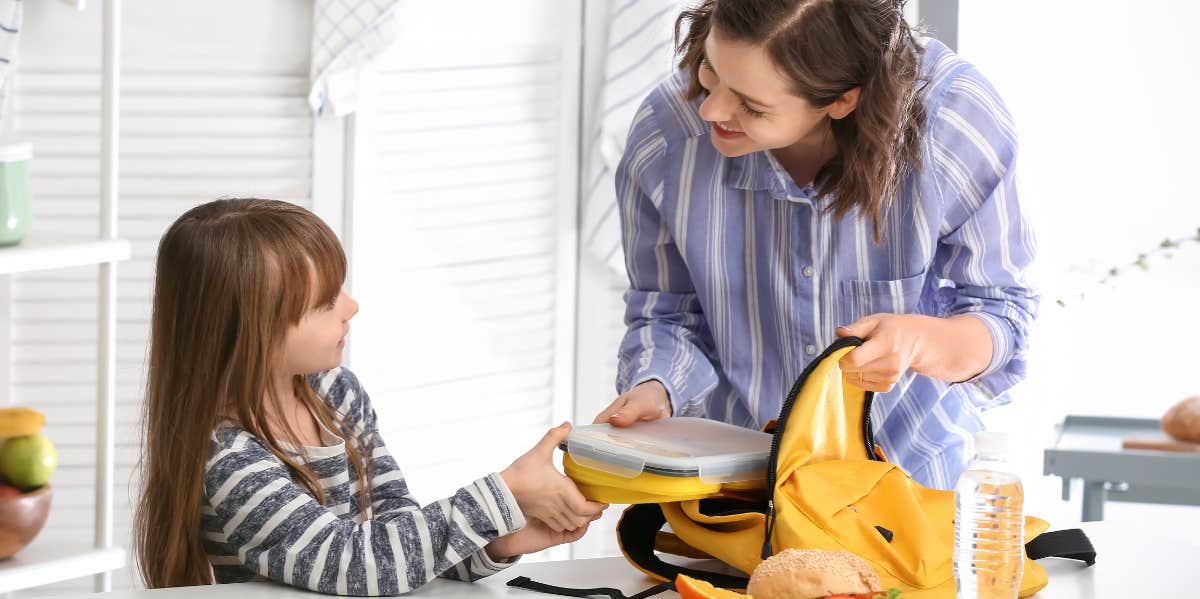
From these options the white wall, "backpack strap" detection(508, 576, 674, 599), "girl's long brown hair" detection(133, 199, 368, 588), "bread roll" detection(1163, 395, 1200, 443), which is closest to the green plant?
the white wall

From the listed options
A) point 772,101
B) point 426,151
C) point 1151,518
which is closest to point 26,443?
point 426,151

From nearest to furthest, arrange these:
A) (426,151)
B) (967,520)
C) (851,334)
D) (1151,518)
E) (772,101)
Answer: (967,520) < (851,334) < (772,101) < (426,151) < (1151,518)

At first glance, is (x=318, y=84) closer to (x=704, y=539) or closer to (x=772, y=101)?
(x=772, y=101)

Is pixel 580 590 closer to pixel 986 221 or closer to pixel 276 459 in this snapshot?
pixel 276 459

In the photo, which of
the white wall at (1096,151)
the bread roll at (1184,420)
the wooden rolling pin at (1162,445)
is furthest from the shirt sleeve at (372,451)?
the bread roll at (1184,420)

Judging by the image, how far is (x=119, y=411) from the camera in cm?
237

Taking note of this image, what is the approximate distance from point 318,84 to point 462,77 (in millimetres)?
303

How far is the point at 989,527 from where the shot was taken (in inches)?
45.9

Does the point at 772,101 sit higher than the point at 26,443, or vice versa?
the point at 772,101

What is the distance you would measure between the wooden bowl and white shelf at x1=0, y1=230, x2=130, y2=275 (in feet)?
1.05

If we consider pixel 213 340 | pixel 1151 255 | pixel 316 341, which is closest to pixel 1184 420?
pixel 1151 255

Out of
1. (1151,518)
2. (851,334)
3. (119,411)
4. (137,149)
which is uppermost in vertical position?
(137,149)

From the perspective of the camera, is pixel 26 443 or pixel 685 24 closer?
pixel 26 443

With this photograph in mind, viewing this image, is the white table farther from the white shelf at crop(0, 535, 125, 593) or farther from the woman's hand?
the white shelf at crop(0, 535, 125, 593)
